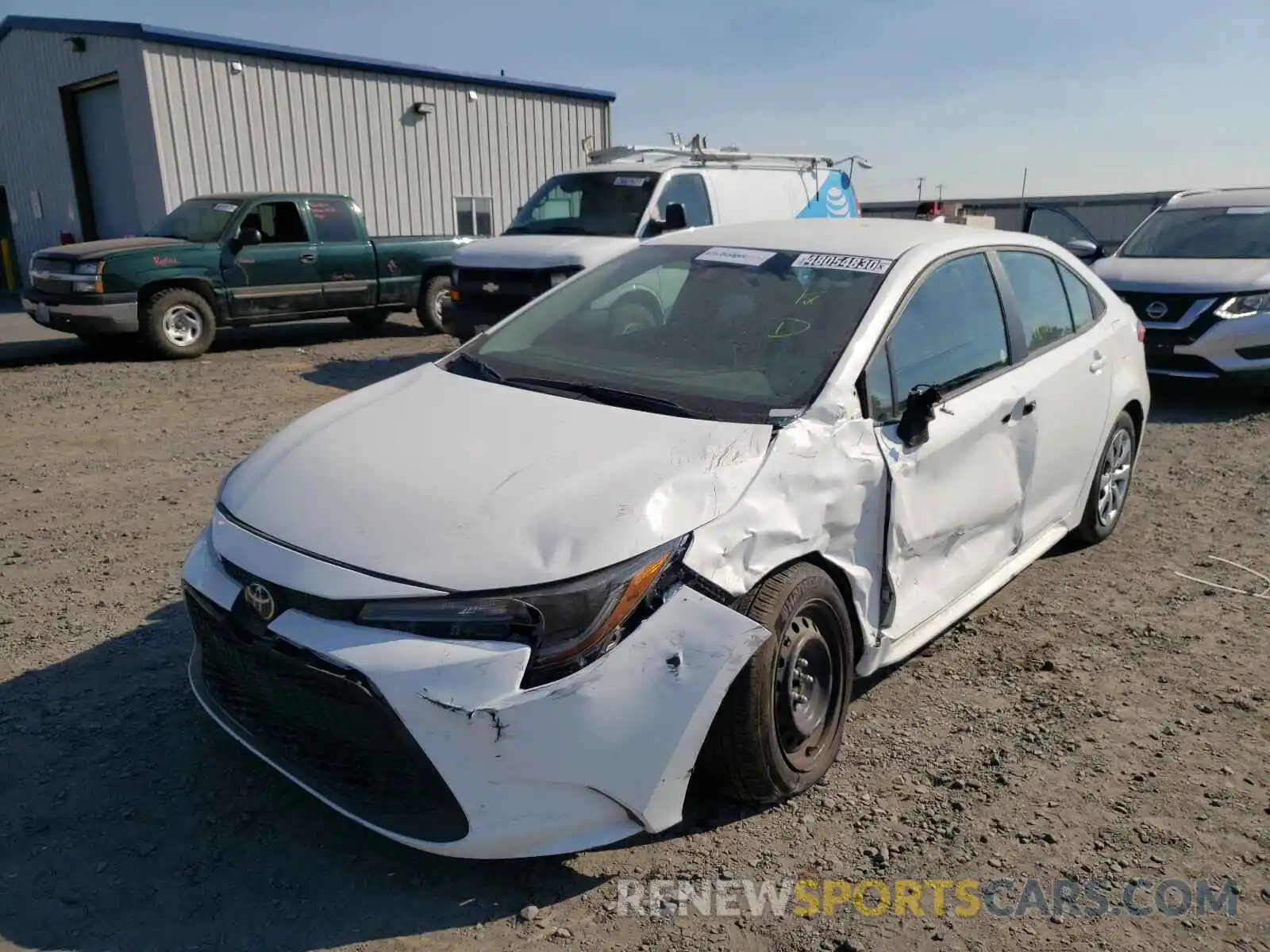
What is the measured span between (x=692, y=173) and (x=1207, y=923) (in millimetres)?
8506

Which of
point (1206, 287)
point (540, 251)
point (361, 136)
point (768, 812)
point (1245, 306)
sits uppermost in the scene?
point (361, 136)

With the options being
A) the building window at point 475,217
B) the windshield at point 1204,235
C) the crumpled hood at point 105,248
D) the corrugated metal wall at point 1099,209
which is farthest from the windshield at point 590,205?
the corrugated metal wall at point 1099,209

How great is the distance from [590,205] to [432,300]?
397 cm

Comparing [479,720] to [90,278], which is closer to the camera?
[479,720]

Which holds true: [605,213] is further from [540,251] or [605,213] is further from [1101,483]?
[1101,483]

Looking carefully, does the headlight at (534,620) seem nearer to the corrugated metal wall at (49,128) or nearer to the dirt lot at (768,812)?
the dirt lot at (768,812)

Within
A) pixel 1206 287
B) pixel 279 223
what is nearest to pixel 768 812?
pixel 1206 287

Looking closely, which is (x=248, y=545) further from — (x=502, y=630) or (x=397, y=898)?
(x=397, y=898)

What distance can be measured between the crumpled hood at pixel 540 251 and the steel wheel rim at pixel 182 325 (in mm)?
3367

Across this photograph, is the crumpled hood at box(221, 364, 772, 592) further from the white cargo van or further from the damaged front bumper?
the white cargo van

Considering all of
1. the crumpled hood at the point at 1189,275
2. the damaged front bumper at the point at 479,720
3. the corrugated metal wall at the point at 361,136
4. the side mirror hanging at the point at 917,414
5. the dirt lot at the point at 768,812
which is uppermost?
the corrugated metal wall at the point at 361,136

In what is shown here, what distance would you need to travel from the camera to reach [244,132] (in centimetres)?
1577

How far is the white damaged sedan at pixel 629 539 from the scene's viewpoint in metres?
2.43

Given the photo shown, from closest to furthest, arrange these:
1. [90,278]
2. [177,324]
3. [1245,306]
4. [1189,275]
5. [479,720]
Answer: [479,720] → [1245,306] → [1189,275] → [90,278] → [177,324]
